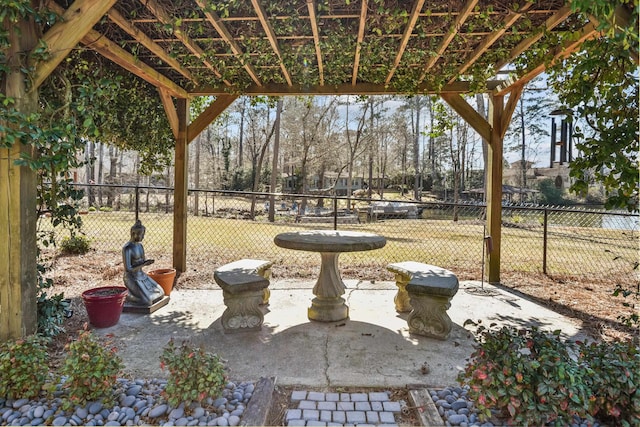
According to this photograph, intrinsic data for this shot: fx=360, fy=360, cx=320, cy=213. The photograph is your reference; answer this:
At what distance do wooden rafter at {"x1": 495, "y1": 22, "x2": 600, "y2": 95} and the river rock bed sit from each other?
2.90 metres

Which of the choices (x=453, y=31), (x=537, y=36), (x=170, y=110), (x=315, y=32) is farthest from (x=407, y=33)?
(x=170, y=110)

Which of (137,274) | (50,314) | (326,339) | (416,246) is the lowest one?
(326,339)

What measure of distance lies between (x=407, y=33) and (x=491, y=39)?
2.74 feet

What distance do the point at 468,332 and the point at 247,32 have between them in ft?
11.1

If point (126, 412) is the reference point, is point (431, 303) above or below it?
above

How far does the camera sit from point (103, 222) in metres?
10.2

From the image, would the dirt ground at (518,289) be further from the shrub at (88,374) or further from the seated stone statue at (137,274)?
the shrub at (88,374)

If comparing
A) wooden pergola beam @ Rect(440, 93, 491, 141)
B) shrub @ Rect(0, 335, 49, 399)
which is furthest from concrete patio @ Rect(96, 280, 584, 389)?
wooden pergola beam @ Rect(440, 93, 491, 141)

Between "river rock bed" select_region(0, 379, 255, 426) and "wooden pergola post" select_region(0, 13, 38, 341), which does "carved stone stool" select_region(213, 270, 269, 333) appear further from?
"wooden pergola post" select_region(0, 13, 38, 341)

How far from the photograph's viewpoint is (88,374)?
175 cm

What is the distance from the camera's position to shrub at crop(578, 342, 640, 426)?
164 cm

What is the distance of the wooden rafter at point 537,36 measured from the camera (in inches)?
111

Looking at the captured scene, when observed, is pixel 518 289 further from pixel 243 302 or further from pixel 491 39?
pixel 243 302

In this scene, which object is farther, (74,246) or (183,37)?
(74,246)
